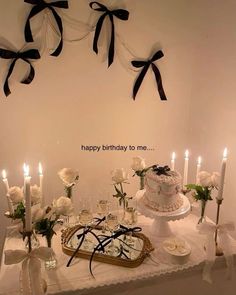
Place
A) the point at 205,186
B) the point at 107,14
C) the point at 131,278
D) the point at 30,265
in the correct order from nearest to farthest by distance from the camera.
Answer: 1. the point at 30,265
2. the point at 131,278
3. the point at 205,186
4. the point at 107,14

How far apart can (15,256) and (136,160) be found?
0.70m

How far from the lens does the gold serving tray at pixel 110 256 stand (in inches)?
49.2

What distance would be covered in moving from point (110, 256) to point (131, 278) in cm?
13

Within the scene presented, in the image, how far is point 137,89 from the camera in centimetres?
169

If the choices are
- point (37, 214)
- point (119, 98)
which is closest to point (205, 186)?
point (119, 98)

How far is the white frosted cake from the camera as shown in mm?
1336

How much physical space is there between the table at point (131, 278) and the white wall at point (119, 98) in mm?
483

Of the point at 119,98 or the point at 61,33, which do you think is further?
the point at 119,98

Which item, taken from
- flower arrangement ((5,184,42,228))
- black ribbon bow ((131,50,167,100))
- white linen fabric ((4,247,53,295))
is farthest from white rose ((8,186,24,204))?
black ribbon bow ((131,50,167,100))

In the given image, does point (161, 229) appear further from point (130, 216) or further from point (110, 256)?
point (110, 256)

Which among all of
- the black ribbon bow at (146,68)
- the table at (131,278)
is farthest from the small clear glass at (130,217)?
the black ribbon bow at (146,68)

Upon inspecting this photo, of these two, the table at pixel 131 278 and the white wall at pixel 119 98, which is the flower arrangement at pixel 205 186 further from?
the white wall at pixel 119 98

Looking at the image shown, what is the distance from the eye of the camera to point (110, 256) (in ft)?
4.16

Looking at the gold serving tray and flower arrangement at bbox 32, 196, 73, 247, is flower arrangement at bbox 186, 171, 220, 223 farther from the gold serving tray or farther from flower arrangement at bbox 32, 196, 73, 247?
flower arrangement at bbox 32, 196, 73, 247
